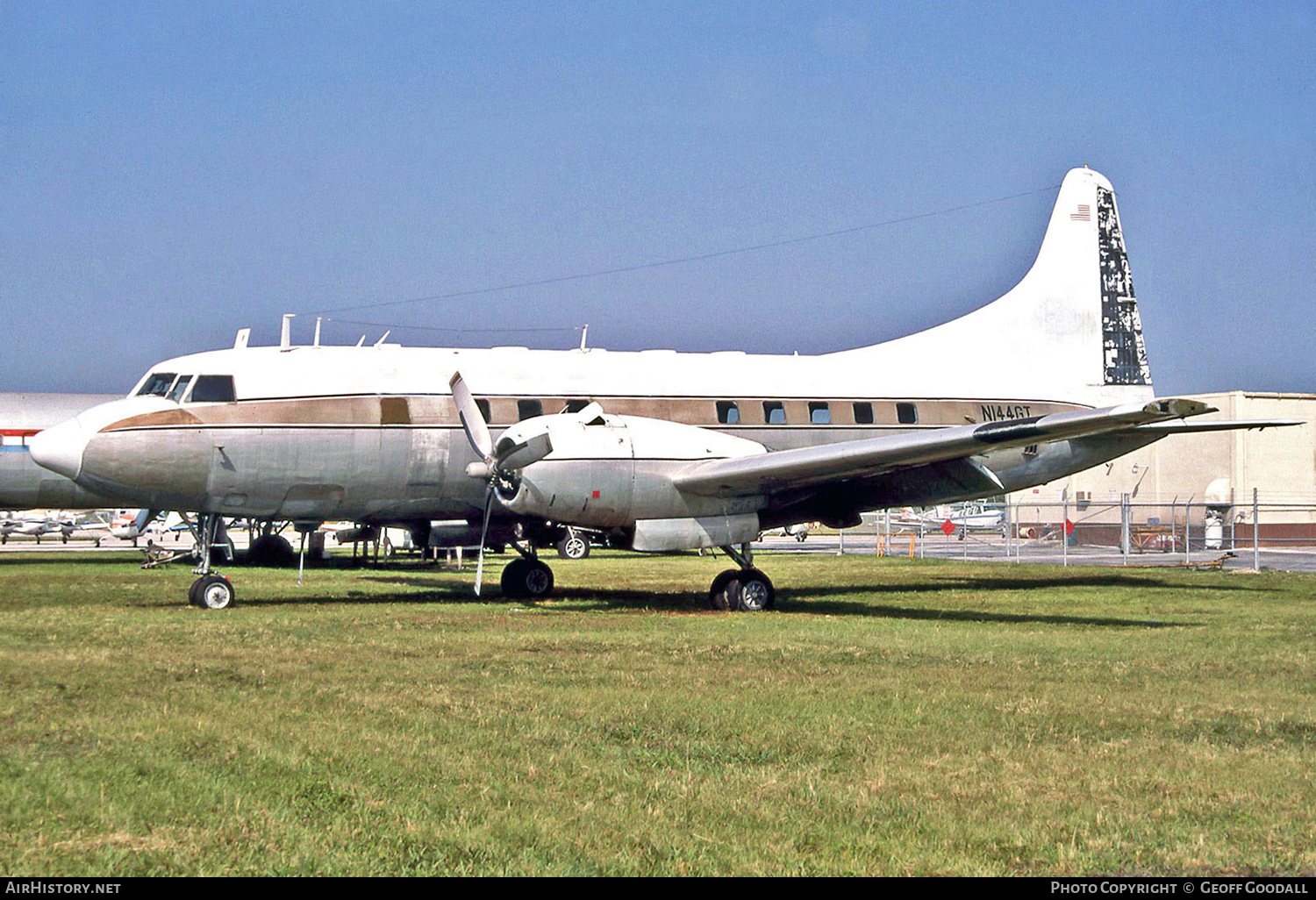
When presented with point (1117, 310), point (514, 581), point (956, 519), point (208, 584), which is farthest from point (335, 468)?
point (956, 519)

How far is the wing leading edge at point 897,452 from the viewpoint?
15.5 meters

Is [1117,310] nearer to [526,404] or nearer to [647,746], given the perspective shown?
[526,404]

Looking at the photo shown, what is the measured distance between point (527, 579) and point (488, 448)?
14.1 feet

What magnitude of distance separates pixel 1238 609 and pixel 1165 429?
156 inches

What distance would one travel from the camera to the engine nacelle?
1761cm

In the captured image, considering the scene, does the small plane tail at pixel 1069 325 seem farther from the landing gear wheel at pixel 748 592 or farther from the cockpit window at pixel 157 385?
the cockpit window at pixel 157 385

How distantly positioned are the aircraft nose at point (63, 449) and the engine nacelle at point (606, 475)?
5698mm

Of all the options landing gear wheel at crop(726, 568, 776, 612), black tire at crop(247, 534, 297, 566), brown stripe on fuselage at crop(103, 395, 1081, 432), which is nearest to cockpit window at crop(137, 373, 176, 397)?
brown stripe on fuselage at crop(103, 395, 1081, 432)

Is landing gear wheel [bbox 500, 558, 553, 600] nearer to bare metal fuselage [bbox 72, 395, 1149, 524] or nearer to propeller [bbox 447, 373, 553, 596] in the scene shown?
bare metal fuselage [bbox 72, 395, 1149, 524]

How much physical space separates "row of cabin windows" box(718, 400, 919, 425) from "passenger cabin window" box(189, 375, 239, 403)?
7.59m

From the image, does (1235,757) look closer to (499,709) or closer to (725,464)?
(499,709)

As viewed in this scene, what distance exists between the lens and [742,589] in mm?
19109

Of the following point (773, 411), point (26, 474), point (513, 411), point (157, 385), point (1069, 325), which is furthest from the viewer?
point (26, 474)

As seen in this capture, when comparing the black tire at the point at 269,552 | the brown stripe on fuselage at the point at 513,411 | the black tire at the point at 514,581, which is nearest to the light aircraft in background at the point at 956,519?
the black tire at the point at 269,552
